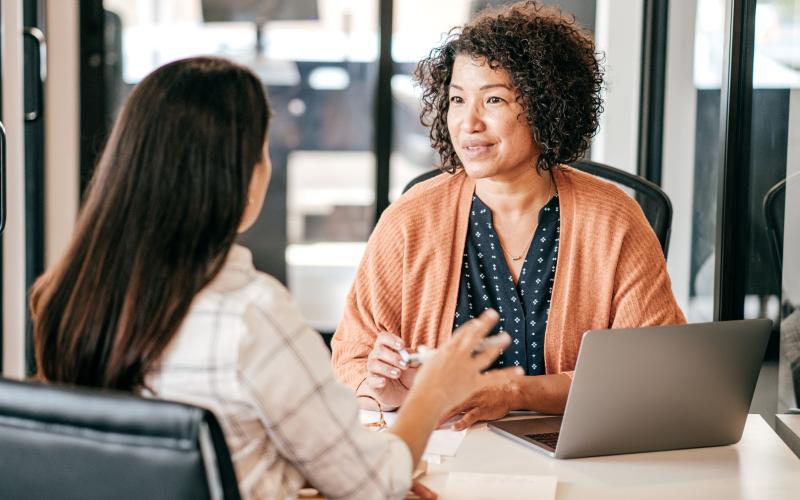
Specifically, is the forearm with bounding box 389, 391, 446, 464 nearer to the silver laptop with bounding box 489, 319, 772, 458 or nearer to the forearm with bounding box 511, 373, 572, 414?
the silver laptop with bounding box 489, 319, 772, 458

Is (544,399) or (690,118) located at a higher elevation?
(690,118)

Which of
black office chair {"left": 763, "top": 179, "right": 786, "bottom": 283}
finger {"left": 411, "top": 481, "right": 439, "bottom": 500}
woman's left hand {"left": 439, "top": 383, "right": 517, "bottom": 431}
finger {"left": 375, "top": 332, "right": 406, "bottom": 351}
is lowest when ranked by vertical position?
finger {"left": 411, "top": 481, "right": 439, "bottom": 500}

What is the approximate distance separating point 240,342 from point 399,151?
3.31m

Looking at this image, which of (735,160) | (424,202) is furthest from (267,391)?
(735,160)

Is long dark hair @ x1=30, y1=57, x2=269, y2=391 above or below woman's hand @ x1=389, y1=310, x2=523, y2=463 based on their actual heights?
above

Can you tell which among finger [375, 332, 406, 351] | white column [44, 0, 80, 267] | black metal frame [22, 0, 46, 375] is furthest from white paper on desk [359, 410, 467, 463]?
white column [44, 0, 80, 267]

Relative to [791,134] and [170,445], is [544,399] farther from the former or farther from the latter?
[170,445]

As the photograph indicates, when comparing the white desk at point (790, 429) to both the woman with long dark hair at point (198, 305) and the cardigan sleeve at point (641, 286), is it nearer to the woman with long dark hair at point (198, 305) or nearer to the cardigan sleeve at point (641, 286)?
the cardigan sleeve at point (641, 286)

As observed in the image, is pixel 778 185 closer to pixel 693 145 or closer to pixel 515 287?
pixel 515 287

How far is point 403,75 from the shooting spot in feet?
13.8

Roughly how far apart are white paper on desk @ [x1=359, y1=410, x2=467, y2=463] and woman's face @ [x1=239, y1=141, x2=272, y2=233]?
1.31ft

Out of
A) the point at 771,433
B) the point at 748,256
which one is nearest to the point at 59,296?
the point at 771,433

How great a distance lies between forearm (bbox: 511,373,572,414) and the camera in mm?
1678

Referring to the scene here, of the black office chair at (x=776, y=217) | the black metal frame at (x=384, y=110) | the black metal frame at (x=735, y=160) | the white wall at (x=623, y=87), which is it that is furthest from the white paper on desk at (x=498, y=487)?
the black metal frame at (x=384, y=110)
